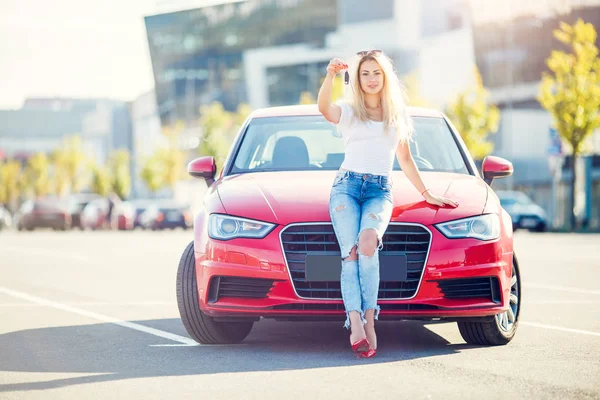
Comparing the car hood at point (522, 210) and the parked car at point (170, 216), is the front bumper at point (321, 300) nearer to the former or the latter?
the car hood at point (522, 210)

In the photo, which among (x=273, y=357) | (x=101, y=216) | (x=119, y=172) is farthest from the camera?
(x=119, y=172)

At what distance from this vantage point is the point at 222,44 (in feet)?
244

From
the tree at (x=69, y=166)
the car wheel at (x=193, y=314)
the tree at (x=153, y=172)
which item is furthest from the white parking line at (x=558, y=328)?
the tree at (x=69, y=166)

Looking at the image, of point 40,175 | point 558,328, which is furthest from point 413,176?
point 40,175

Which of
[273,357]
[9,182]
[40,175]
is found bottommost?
[9,182]

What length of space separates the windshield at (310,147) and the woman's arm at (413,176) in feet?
2.46

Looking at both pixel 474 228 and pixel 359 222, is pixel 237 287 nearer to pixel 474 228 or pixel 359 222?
pixel 359 222

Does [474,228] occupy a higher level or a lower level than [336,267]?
higher

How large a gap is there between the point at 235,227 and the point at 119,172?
8916 cm

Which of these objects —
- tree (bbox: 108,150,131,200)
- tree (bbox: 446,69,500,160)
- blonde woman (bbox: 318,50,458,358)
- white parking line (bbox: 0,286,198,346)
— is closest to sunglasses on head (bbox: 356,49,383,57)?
blonde woman (bbox: 318,50,458,358)

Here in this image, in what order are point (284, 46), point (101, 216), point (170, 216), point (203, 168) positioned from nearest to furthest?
point (203, 168) < point (170, 216) < point (101, 216) < point (284, 46)

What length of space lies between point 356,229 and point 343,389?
123 centimetres

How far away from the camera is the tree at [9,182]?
10481 centimetres

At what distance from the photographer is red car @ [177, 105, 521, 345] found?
625 centimetres
